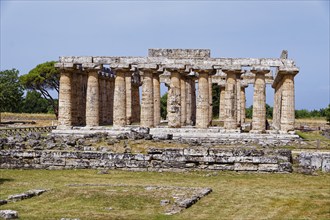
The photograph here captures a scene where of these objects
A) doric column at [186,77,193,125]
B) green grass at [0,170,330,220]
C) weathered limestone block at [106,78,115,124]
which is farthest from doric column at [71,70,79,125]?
green grass at [0,170,330,220]

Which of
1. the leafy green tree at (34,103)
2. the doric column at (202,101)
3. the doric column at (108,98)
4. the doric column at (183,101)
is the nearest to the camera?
Result: the doric column at (202,101)

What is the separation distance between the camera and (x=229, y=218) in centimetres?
1697

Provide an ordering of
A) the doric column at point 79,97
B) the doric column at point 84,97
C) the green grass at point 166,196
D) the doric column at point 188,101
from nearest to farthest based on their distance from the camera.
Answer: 1. the green grass at point 166,196
2. the doric column at point 79,97
3. the doric column at point 84,97
4. the doric column at point 188,101

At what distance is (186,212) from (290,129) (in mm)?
33190

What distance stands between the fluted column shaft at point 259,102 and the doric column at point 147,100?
9.77 metres

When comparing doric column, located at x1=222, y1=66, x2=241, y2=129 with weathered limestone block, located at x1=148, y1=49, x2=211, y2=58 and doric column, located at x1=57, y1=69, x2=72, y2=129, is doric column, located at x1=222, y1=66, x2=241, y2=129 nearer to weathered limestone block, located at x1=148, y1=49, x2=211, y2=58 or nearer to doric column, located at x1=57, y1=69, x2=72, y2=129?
weathered limestone block, located at x1=148, y1=49, x2=211, y2=58

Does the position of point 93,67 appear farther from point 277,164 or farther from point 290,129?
point 277,164

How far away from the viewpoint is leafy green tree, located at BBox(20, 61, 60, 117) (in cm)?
Answer: 8888

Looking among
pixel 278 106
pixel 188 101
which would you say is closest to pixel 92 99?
pixel 188 101

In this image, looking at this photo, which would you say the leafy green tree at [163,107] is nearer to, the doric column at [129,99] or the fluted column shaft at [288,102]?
the doric column at [129,99]

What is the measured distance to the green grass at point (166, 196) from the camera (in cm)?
1755

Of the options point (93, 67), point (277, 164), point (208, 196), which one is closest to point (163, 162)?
point (277, 164)

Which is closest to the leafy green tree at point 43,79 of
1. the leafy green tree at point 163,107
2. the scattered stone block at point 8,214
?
the leafy green tree at point 163,107

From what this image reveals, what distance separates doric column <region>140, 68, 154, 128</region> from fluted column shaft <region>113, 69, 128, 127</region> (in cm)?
200
